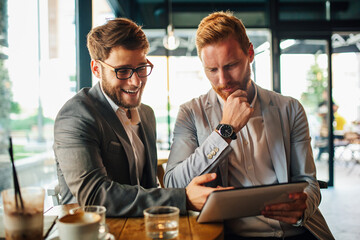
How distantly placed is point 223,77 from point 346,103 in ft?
27.0

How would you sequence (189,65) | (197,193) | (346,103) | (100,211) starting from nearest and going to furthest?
(100,211) < (197,193) < (189,65) < (346,103)

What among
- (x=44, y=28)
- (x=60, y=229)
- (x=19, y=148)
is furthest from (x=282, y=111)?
(x=44, y=28)

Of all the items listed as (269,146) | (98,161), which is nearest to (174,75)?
(269,146)

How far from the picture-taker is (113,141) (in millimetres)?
1450

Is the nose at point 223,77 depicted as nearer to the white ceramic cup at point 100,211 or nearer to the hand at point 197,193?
the hand at point 197,193

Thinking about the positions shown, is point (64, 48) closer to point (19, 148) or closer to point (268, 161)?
point (19, 148)

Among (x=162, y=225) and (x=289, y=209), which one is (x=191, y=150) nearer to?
(x=289, y=209)

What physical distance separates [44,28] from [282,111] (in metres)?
2.10

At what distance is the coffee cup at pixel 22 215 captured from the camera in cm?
90

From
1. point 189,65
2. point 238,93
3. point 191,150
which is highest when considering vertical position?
point 189,65

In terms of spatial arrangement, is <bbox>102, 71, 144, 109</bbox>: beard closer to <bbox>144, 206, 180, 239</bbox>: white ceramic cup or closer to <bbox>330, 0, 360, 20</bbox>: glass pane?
<bbox>144, 206, 180, 239</bbox>: white ceramic cup

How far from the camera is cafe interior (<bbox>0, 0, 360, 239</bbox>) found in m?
2.52

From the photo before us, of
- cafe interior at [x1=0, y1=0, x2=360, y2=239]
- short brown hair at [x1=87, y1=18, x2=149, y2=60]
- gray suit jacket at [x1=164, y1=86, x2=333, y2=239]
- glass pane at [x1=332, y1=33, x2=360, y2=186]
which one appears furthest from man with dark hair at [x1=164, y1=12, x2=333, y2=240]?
glass pane at [x1=332, y1=33, x2=360, y2=186]

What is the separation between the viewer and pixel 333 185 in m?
5.91
